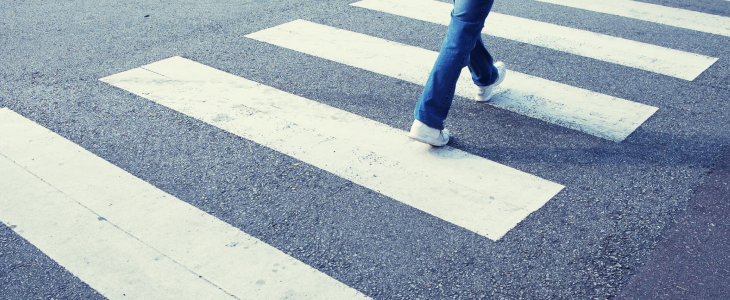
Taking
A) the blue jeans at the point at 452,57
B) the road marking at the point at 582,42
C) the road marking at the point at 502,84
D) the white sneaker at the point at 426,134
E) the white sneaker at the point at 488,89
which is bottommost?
the road marking at the point at 582,42

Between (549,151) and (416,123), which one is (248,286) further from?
(549,151)

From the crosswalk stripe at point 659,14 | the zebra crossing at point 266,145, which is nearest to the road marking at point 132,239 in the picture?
the zebra crossing at point 266,145

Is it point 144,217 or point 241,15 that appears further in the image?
point 241,15

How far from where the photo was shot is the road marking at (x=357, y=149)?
314 cm

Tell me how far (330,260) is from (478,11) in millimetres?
1606

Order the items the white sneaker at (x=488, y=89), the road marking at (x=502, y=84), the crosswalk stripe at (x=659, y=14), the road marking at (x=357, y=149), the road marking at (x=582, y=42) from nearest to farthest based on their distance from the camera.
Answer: the road marking at (x=357, y=149) → the road marking at (x=502, y=84) → the white sneaker at (x=488, y=89) → the road marking at (x=582, y=42) → the crosswalk stripe at (x=659, y=14)

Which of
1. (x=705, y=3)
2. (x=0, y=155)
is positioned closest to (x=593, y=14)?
(x=705, y=3)

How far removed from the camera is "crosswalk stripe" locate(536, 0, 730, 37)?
595cm

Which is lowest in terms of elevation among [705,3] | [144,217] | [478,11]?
[705,3]

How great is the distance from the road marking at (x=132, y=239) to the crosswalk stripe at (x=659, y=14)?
495 cm

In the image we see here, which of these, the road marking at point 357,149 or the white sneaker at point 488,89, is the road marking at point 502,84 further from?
the road marking at point 357,149

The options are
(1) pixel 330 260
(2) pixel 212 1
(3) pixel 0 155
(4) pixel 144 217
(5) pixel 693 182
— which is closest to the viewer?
(1) pixel 330 260

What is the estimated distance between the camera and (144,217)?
9.91ft

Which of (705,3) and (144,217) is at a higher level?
(144,217)
